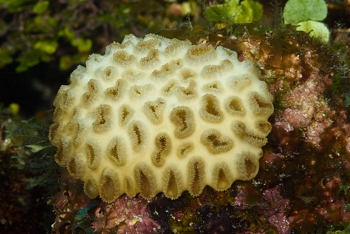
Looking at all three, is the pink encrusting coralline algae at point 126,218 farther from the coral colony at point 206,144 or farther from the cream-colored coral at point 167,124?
the cream-colored coral at point 167,124

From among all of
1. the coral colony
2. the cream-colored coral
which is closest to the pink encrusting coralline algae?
the coral colony

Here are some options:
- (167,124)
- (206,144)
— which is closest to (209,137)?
(206,144)

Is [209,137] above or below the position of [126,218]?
above

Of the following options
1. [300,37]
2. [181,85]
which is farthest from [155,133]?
[300,37]

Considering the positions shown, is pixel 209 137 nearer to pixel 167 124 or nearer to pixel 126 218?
pixel 167 124

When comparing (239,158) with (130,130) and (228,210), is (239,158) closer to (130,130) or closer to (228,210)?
(228,210)

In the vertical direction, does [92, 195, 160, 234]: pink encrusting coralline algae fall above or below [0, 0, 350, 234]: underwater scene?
below

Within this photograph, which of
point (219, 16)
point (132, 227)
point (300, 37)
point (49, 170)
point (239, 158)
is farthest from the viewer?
point (219, 16)

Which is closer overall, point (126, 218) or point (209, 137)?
point (209, 137)

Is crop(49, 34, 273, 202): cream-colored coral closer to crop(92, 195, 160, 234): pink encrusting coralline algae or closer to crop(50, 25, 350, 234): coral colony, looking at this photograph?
crop(50, 25, 350, 234): coral colony
